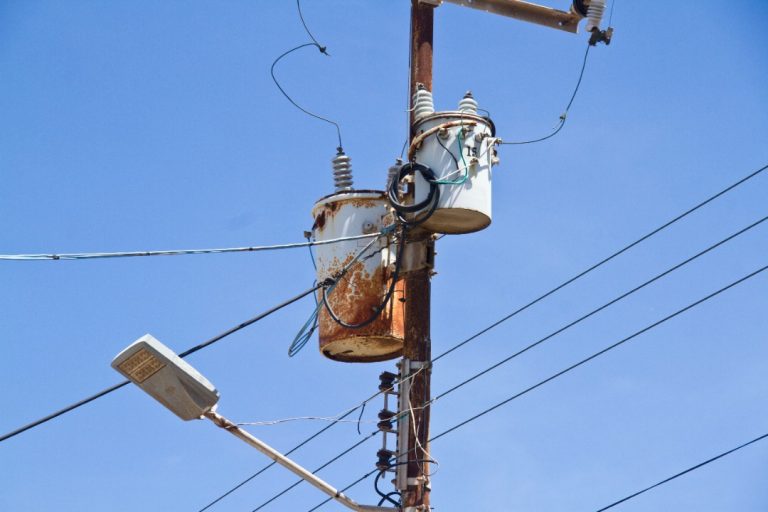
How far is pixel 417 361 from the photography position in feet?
41.9

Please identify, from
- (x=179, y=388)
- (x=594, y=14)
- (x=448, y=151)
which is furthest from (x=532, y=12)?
(x=179, y=388)

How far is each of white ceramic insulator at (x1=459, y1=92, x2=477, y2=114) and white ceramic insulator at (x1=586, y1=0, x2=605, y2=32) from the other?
1.71 m

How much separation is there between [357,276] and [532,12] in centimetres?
290

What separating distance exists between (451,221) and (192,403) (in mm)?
2473

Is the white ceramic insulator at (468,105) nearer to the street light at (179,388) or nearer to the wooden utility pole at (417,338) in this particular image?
the wooden utility pole at (417,338)

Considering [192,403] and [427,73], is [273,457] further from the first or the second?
[427,73]

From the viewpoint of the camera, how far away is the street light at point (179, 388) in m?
11.9

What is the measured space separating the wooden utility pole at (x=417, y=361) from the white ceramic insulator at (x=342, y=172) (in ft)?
2.83

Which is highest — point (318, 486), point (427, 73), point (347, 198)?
point (427, 73)

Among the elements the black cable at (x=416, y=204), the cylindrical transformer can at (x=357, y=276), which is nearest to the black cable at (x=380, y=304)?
the cylindrical transformer can at (x=357, y=276)

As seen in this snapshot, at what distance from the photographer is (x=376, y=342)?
13492 millimetres

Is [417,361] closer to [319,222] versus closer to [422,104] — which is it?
[319,222]

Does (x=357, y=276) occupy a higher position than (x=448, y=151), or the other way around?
(x=448, y=151)

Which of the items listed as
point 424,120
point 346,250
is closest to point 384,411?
point 346,250
